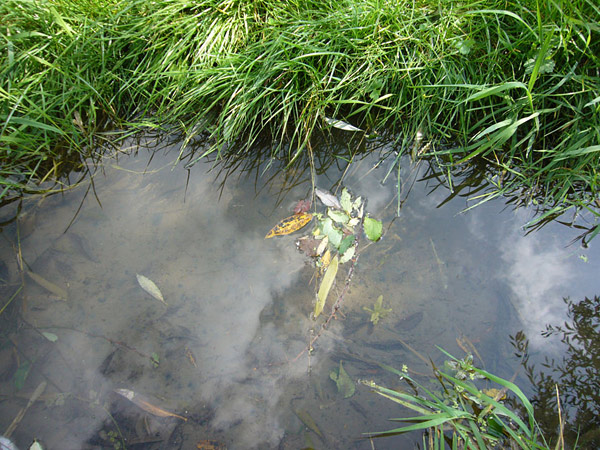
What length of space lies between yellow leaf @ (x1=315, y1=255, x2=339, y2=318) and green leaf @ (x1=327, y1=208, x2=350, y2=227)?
0.55 ft

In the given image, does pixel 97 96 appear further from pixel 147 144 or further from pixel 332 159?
pixel 332 159

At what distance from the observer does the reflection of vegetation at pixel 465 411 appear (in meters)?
1.20

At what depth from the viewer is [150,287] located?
1490 millimetres

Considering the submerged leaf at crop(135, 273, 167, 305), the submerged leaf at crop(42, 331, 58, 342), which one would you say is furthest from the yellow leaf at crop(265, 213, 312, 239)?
the submerged leaf at crop(42, 331, 58, 342)

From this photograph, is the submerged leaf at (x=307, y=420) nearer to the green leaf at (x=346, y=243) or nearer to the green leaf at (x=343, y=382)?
the green leaf at (x=343, y=382)

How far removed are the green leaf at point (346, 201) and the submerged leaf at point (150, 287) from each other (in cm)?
84

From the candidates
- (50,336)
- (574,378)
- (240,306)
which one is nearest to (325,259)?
(240,306)

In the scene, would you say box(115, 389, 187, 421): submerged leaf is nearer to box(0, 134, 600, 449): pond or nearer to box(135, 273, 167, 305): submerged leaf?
box(0, 134, 600, 449): pond

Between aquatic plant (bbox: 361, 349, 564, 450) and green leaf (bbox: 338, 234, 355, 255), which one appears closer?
aquatic plant (bbox: 361, 349, 564, 450)

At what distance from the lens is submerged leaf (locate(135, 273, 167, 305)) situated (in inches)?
58.1

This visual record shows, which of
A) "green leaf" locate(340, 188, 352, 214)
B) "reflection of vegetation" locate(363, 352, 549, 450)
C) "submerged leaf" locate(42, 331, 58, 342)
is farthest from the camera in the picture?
"green leaf" locate(340, 188, 352, 214)

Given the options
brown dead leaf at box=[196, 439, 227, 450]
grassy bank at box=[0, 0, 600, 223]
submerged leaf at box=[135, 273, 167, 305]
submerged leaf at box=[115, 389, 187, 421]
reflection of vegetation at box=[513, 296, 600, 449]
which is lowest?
reflection of vegetation at box=[513, 296, 600, 449]

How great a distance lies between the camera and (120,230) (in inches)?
63.6

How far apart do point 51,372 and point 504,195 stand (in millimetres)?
1938
